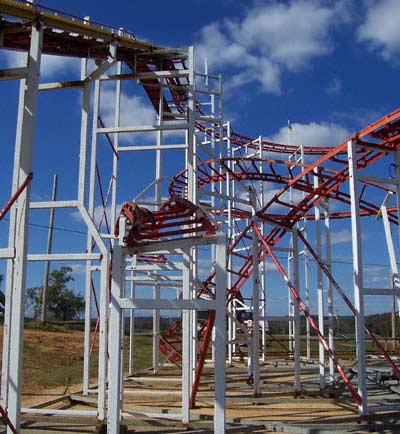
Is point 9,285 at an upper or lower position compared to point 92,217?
lower

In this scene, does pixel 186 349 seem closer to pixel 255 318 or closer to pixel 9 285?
pixel 255 318

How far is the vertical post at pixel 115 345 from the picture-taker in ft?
23.7

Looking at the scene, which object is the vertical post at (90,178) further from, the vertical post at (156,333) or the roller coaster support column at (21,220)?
the vertical post at (156,333)

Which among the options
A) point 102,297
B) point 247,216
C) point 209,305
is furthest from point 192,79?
point 247,216

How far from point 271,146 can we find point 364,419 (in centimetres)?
Result: 1831

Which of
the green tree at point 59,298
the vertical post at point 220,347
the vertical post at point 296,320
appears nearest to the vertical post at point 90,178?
the vertical post at point 220,347

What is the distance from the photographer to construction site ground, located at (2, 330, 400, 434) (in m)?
9.37

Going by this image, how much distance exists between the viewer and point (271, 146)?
26.8 m

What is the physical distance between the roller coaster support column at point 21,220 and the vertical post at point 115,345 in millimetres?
1108

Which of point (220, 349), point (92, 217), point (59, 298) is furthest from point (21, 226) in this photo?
point (59, 298)

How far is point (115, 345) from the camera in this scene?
24.5 feet

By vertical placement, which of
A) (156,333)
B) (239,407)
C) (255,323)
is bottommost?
(239,407)

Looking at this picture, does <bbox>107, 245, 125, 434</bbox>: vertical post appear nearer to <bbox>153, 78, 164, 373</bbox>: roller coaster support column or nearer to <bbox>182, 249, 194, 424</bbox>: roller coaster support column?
<bbox>182, 249, 194, 424</bbox>: roller coaster support column

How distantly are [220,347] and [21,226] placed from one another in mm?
2900
